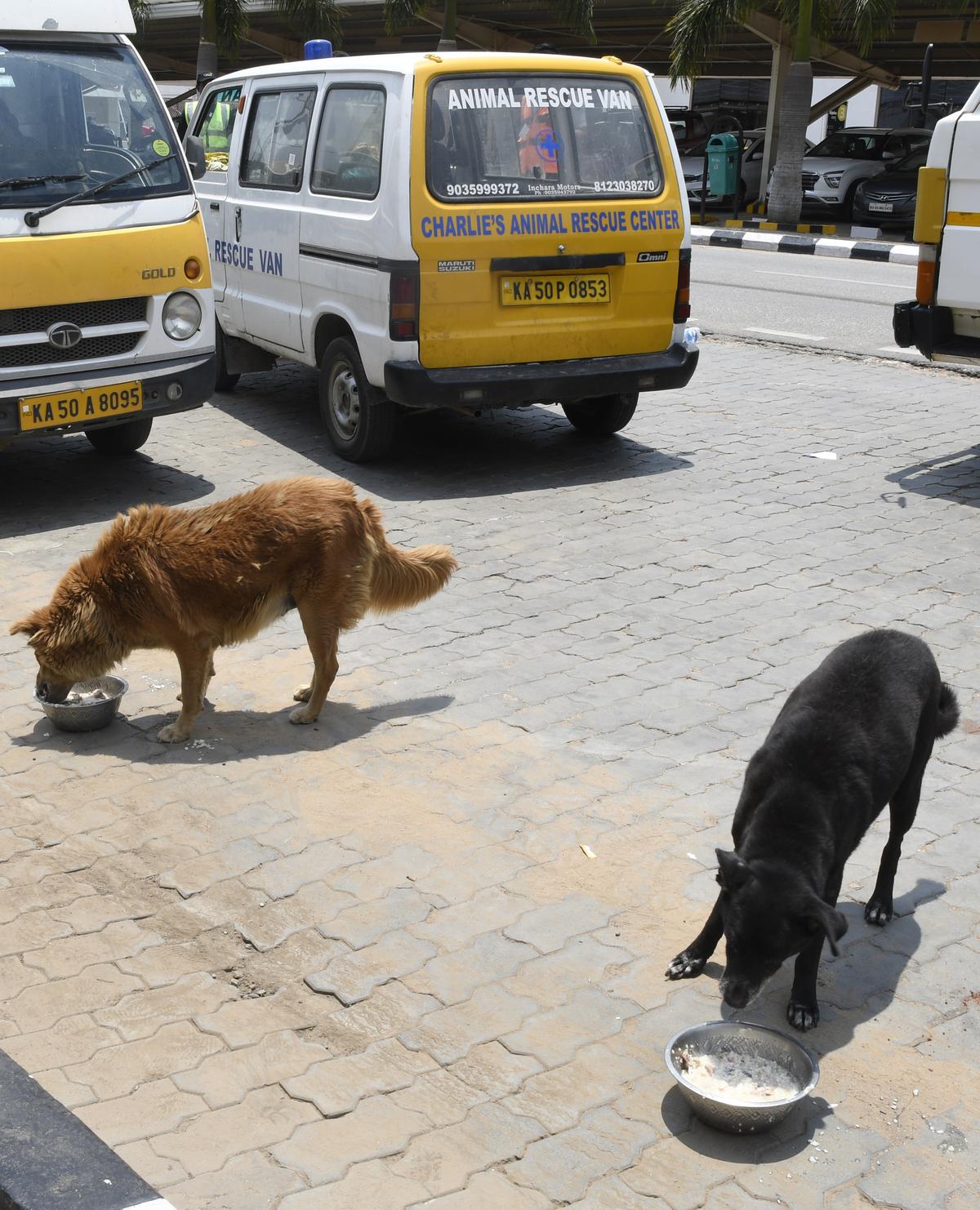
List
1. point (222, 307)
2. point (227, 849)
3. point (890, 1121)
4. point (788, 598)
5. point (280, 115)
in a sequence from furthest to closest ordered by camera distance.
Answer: point (222, 307)
point (280, 115)
point (788, 598)
point (227, 849)
point (890, 1121)

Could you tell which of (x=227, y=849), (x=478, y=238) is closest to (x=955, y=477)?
(x=478, y=238)

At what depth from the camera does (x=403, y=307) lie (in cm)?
754

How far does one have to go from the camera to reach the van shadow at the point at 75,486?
24.6 feet

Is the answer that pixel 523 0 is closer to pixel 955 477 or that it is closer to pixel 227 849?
pixel 955 477

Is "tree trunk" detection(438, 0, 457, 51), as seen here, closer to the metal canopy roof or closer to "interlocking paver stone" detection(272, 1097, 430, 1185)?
the metal canopy roof

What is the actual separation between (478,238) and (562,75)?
46.8 inches

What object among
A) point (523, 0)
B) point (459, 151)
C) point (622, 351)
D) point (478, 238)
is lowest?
point (622, 351)

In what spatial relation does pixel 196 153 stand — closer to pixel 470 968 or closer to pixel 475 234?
pixel 475 234

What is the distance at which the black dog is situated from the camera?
3.20 metres

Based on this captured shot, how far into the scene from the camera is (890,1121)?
10.3 ft

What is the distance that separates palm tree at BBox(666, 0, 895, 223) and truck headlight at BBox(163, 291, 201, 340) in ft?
57.3

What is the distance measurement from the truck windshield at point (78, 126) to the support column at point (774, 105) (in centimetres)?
2233

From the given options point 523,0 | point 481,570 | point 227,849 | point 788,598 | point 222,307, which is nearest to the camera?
point 227,849

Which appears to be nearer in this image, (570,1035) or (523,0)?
(570,1035)
